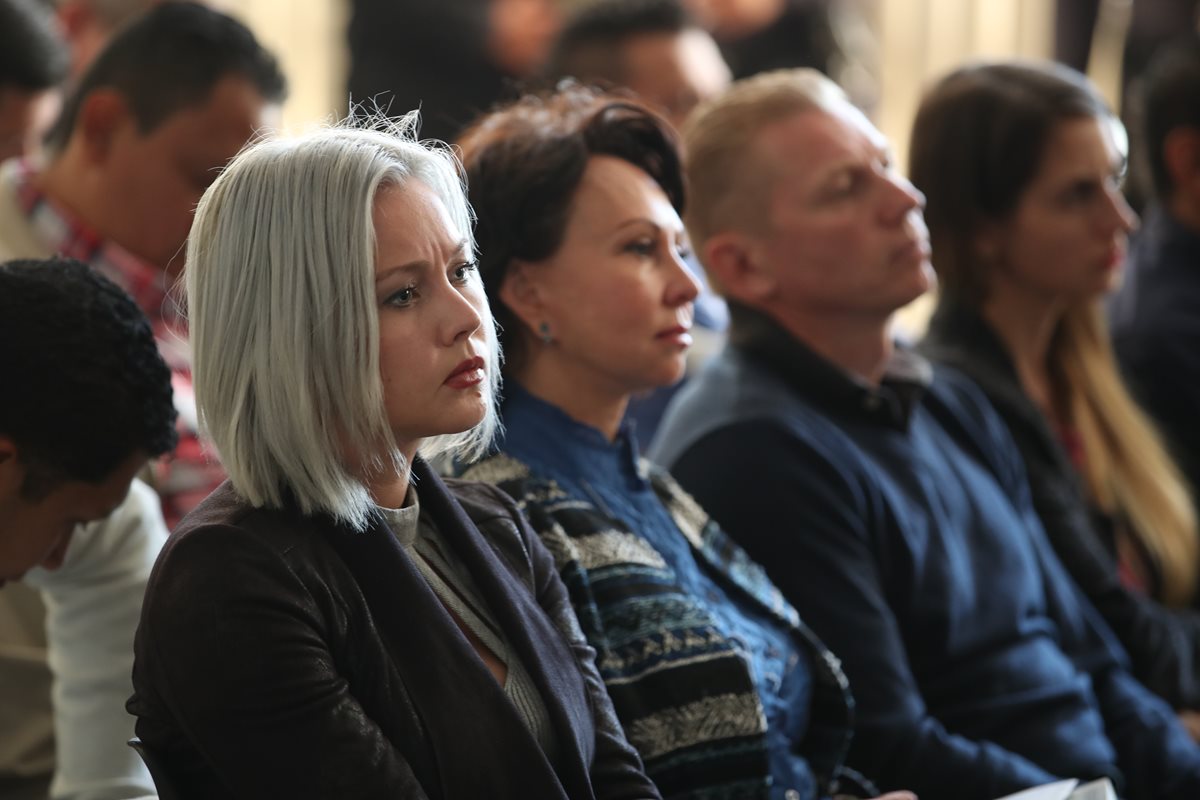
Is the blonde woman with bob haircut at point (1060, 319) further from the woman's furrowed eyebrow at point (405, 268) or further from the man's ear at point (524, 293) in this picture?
the woman's furrowed eyebrow at point (405, 268)

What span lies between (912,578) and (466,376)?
89 centimetres

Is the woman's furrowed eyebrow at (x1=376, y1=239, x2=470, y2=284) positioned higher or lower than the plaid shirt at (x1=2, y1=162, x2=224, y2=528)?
higher

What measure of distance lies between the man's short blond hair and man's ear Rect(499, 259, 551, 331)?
0.45 metres

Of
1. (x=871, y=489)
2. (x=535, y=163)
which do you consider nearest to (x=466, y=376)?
(x=535, y=163)

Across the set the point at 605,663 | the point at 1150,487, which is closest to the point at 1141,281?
the point at 1150,487

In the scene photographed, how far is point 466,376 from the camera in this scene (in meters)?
1.28

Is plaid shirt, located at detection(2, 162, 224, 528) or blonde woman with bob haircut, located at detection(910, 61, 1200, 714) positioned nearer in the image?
plaid shirt, located at detection(2, 162, 224, 528)

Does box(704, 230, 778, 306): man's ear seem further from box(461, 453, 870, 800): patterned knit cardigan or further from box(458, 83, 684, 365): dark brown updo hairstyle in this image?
box(461, 453, 870, 800): patterned knit cardigan

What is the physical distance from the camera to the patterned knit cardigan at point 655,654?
1.55 meters

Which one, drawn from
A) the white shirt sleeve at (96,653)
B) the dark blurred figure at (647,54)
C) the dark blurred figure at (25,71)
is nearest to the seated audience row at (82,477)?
the white shirt sleeve at (96,653)

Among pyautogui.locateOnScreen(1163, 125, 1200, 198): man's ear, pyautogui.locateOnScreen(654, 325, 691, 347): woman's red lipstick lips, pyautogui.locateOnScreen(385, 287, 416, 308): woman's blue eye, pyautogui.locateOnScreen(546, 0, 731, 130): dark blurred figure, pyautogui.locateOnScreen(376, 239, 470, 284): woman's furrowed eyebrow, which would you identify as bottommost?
pyautogui.locateOnScreen(1163, 125, 1200, 198): man's ear

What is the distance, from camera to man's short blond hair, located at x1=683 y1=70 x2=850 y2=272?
2.11m

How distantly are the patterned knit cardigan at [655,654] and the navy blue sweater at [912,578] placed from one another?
0.94ft

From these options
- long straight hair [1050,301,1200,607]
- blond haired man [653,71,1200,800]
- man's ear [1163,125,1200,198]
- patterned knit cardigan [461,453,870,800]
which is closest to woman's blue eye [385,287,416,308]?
patterned knit cardigan [461,453,870,800]
